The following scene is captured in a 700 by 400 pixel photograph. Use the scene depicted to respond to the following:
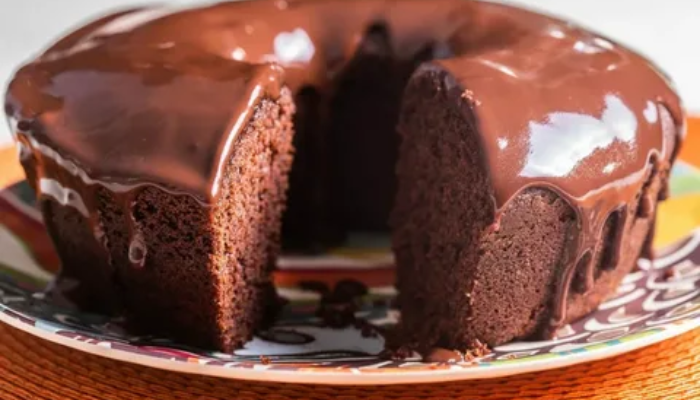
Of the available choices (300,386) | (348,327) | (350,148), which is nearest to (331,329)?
(348,327)

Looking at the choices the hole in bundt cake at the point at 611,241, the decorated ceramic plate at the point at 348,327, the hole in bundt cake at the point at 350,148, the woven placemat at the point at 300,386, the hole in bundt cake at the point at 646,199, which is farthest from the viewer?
the hole in bundt cake at the point at 350,148

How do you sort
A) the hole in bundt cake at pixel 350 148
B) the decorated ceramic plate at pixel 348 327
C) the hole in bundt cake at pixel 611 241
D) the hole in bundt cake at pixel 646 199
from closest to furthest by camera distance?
1. the decorated ceramic plate at pixel 348 327
2. the hole in bundt cake at pixel 611 241
3. the hole in bundt cake at pixel 646 199
4. the hole in bundt cake at pixel 350 148

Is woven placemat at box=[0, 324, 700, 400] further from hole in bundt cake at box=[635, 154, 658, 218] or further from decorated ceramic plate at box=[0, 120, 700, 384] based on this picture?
hole in bundt cake at box=[635, 154, 658, 218]

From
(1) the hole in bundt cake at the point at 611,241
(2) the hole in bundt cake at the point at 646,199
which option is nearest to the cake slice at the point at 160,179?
(1) the hole in bundt cake at the point at 611,241

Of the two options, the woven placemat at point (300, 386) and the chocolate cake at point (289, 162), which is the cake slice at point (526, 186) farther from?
the woven placemat at point (300, 386)

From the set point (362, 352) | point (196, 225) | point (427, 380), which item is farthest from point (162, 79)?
point (427, 380)

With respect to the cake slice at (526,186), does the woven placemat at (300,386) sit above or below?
below
